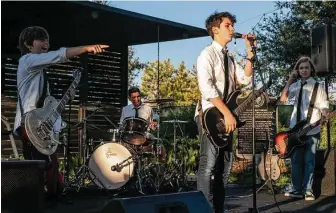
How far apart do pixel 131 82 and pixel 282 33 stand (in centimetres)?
1470

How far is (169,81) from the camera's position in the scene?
3562 centimetres

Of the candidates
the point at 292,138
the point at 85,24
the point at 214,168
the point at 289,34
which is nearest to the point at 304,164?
the point at 292,138

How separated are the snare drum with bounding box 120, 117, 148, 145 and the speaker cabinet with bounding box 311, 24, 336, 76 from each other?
2600 mm

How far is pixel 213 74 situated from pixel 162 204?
162 cm

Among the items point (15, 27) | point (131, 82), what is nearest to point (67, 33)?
point (15, 27)

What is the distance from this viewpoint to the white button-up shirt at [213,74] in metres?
4.32

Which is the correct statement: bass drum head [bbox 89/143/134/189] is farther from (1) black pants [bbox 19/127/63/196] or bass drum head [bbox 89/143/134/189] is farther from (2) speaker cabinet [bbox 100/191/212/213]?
(2) speaker cabinet [bbox 100/191/212/213]

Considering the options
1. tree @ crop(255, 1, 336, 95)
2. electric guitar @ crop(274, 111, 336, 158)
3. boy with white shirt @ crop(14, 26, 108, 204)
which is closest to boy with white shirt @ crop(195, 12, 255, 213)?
boy with white shirt @ crop(14, 26, 108, 204)

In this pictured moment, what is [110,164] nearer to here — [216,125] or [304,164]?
[304,164]

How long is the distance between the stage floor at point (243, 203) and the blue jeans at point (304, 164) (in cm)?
24

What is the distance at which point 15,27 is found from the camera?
10.9 m

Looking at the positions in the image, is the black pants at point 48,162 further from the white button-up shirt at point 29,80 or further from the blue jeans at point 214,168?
the blue jeans at point 214,168

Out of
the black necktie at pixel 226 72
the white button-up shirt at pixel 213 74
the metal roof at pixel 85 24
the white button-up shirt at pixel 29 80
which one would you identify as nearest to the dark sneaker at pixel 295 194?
Result: the white button-up shirt at pixel 213 74

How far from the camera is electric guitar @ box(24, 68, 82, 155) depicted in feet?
15.2
